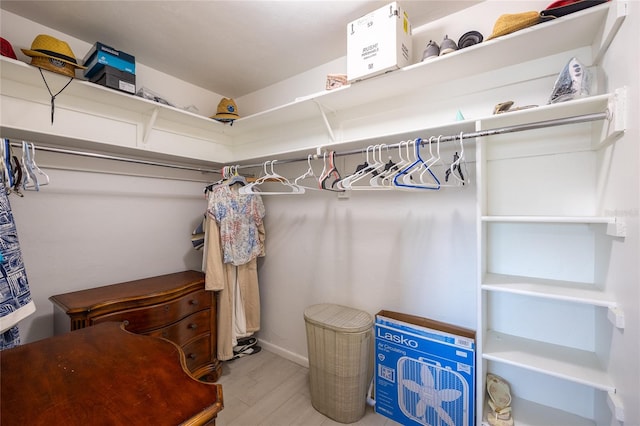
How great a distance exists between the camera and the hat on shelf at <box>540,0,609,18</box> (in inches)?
42.4

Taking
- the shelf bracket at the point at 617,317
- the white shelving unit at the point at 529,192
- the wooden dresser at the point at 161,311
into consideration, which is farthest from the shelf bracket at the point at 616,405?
the wooden dresser at the point at 161,311

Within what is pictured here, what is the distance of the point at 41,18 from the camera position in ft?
5.48

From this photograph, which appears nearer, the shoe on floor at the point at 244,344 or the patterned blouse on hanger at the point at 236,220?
the patterned blouse on hanger at the point at 236,220

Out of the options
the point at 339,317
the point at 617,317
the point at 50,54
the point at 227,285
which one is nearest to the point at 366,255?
the point at 339,317

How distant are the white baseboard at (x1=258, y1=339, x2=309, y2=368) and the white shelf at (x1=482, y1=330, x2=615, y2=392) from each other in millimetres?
1519

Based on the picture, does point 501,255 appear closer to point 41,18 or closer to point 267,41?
point 267,41

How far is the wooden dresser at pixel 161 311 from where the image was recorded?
1570 millimetres

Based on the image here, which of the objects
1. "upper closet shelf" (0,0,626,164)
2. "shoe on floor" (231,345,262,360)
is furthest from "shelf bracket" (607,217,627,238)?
"shoe on floor" (231,345,262,360)

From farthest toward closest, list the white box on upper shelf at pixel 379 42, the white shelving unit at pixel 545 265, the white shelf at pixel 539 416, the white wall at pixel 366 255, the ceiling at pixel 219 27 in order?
the white wall at pixel 366 255, the ceiling at pixel 219 27, the white box on upper shelf at pixel 379 42, the white shelf at pixel 539 416, the white shelving unit at pixel 545 265

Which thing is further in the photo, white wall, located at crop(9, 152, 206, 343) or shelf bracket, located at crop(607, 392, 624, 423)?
white wall, located at crop(9, 152, 206, 343)

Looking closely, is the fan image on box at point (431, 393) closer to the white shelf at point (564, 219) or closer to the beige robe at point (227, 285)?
the white shelf at point (564, 219)

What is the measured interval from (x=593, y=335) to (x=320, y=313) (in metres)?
1.49

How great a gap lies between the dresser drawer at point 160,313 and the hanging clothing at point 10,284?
1.30 ft

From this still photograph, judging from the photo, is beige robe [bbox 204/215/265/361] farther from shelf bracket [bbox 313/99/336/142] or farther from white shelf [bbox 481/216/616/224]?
white shelf [bbox 481/216/616/224]
